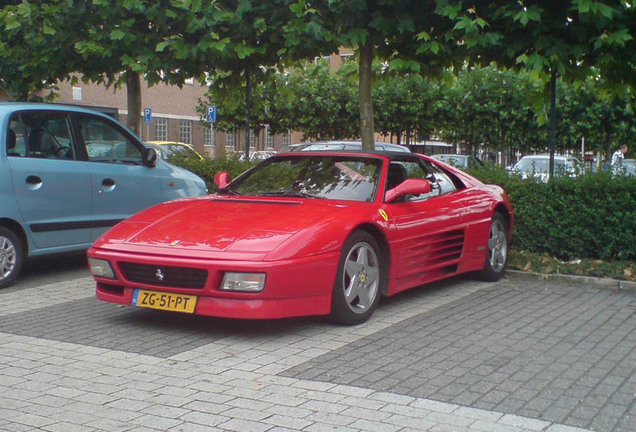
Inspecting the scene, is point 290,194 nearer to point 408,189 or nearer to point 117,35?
point 408,189

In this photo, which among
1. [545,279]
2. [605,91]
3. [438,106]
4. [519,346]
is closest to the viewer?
[519,346]

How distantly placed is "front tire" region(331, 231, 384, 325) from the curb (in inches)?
118

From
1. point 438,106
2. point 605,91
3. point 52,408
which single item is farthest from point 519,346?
point 438,106

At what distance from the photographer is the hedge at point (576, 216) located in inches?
377

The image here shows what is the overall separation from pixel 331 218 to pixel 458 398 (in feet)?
6.90

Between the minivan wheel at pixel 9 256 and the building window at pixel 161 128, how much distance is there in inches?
1483

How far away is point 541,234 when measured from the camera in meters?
10.1

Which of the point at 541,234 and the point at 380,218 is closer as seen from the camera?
the point at 380,218

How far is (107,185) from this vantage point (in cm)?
952

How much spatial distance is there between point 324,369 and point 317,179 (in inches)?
96.5

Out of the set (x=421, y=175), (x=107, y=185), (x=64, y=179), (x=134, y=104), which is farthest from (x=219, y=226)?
(x=134, y=104)

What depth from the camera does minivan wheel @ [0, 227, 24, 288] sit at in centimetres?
829

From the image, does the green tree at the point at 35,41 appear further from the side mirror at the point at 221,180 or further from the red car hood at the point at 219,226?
the red car hood at the point at 219,226

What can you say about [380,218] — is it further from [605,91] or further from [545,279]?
[605,91]
